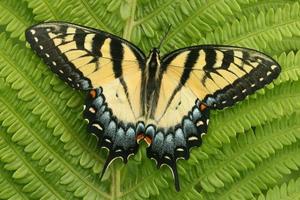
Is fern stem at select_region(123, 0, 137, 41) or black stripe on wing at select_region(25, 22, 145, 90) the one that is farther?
fern stem at select_region(123, 0, 137, 41)

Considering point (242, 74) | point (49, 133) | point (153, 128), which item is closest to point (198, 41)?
point (242, 74)

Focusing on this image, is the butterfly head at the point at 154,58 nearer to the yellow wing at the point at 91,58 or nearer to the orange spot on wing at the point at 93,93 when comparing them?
the yellow wing at the point at 91,58

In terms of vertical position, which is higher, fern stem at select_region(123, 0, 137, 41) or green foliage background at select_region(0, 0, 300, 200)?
fern stem at select_region(123, 0, 137, 41)

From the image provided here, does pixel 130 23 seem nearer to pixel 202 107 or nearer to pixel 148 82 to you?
pixel 148 82

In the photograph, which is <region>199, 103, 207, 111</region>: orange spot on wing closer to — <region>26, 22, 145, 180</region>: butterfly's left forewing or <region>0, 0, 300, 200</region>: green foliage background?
<region>0, 0, 300, 200</region>: green foliage background

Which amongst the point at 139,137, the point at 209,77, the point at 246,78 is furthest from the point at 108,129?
the point at 246,78

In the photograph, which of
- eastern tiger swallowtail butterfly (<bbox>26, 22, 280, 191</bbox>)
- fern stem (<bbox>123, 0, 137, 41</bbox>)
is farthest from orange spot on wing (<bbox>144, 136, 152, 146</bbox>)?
fern stem (<bbox>123, 0, 137, 41</bbox>)

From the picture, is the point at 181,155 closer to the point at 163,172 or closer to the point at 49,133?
the point at 163,172

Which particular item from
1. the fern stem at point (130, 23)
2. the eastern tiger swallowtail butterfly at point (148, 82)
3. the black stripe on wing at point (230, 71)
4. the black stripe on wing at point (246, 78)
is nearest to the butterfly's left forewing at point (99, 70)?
the eastern tiger swallowtail butterfly at point (148, 82)
